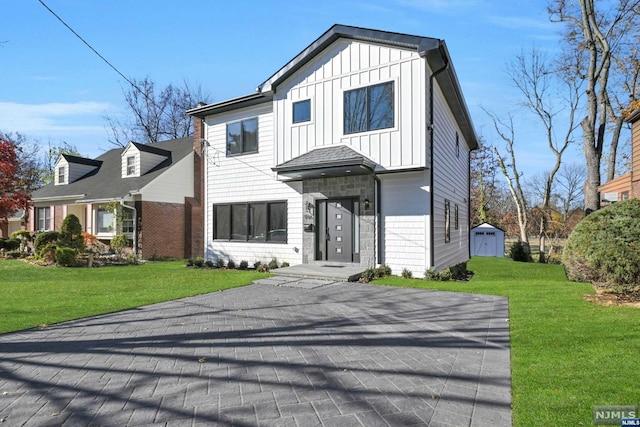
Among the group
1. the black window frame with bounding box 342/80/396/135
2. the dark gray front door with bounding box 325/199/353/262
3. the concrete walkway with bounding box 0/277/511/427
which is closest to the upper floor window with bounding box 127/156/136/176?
the dark gray front door with bounding box 325/199/353/262

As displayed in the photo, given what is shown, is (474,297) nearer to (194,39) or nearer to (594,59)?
(194,39)

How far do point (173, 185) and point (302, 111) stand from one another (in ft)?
34.8

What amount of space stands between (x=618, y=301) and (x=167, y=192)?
18780 millimetres

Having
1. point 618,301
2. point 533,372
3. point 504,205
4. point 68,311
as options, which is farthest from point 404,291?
point 504,205

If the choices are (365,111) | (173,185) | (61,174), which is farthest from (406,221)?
(61,174)

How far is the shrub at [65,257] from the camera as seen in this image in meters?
14.9

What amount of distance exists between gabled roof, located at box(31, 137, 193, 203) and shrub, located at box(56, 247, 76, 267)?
4161 millimetres

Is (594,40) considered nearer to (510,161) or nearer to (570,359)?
(510,161)

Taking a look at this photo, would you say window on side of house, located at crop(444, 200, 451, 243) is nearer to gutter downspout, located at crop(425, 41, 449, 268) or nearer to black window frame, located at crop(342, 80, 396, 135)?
gutter downspout, located at crop(425, 41, 449, 268)

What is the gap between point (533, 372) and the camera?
3.59 metres

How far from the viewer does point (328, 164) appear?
10.5m

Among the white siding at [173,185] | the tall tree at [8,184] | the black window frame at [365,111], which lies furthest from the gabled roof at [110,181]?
the black window frame at [365,111]

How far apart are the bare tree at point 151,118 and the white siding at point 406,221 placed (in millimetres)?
26379

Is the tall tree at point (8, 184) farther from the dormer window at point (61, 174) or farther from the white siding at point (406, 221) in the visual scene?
the white siding at point (406, 221)
